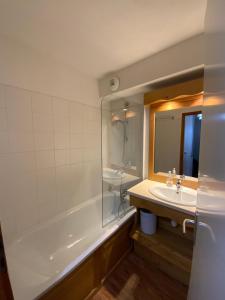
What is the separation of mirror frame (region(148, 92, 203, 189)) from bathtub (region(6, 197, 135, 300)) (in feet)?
1.96


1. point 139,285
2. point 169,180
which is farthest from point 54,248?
point 169,180

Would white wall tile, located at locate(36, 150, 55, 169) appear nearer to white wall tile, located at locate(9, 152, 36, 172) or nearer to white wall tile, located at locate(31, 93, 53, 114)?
white wall tile, located at locate(9, 152, 36, 172)

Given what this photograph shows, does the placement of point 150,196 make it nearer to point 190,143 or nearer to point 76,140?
point 190,143

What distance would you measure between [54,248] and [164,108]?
7.38 feet

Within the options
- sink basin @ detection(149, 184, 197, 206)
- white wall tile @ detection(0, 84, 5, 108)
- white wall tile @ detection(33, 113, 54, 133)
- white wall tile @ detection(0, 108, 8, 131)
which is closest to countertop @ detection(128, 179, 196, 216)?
sink basin @ detection(149, 184, 197, 206)

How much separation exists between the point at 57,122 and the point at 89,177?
37.7 inches

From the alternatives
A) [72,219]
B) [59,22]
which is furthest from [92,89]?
[72,219]

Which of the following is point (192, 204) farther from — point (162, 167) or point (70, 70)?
point (70, 70)

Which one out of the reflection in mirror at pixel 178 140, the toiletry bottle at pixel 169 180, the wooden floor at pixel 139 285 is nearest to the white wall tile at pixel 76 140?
the reflection in mirror at pixel 178 140

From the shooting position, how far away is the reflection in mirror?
162 centimetres

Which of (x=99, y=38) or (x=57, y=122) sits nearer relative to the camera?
(x=99, y=38)

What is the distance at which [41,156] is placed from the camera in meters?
1.66

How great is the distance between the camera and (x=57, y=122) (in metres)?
1.78

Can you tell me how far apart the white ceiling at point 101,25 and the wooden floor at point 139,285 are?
7.85ft
